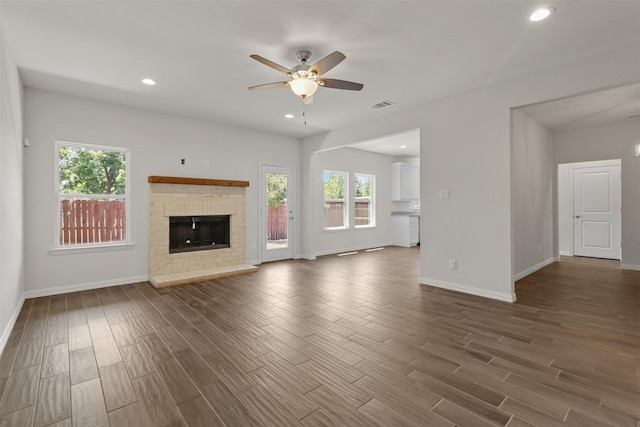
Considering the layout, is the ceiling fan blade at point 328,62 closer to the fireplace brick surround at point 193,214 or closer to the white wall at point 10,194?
the white wall at point 10,194

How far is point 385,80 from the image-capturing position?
3781mm

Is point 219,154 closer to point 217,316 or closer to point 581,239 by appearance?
point 217,316

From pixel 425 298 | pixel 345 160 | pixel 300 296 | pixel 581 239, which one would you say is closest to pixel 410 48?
pixel 425 298

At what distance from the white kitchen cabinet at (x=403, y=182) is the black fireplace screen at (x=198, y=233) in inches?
211

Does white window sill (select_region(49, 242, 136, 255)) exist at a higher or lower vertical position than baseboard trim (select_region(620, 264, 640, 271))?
higher

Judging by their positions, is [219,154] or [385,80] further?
[219,154]

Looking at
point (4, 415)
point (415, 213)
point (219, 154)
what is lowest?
point (4, 415)

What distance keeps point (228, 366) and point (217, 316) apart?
1.15m

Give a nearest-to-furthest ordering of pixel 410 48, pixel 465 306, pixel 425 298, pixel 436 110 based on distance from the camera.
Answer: pixel 410 48 → pixel 465 306 → pixel 425 298 → pixel 436 110

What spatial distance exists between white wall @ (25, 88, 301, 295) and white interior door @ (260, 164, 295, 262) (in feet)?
0.70

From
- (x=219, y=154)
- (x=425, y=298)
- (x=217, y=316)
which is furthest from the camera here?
(x=219, y=154)

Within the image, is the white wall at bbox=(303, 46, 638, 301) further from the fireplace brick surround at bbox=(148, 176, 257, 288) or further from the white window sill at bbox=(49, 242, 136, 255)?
the white window sill at bbox=(49, 242, 136, 255)

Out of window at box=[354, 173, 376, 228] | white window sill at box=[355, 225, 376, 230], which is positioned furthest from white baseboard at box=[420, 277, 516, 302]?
window at box=[354, 173, 376, 228]

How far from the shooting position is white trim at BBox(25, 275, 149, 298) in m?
4.09
